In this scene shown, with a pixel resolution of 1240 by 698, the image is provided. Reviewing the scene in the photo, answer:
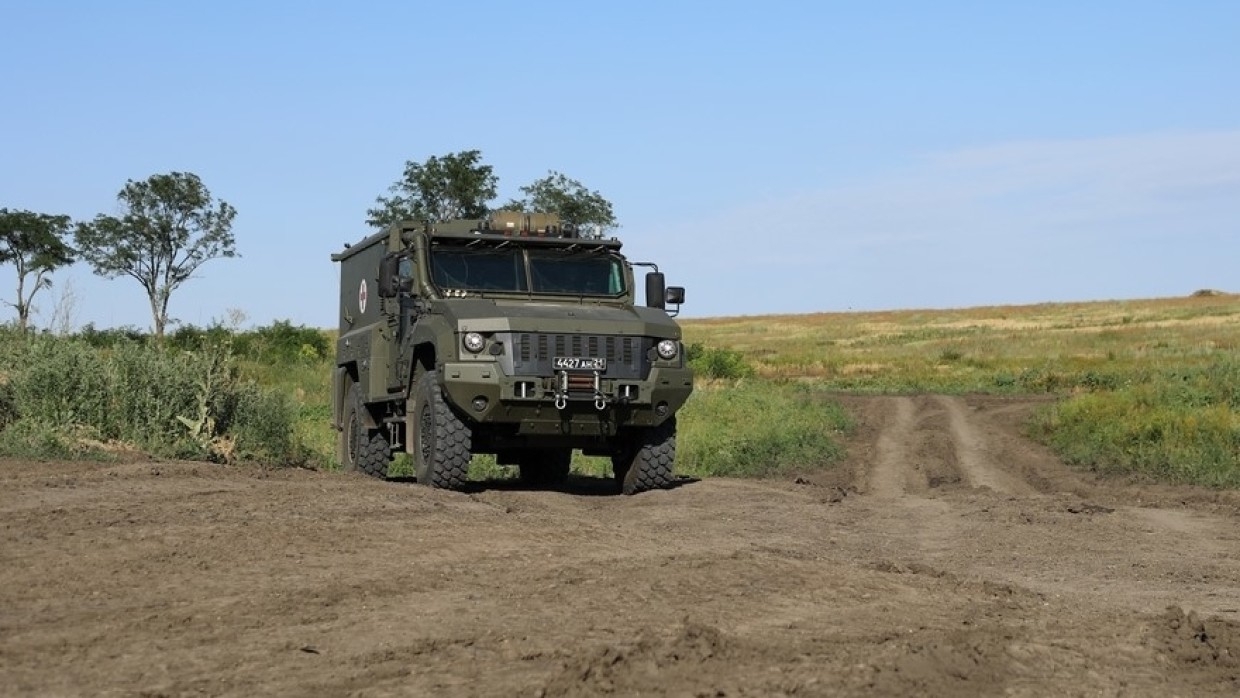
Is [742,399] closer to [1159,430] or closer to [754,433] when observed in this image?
[754,433]

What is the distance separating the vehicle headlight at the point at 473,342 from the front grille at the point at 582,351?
285 millimetres

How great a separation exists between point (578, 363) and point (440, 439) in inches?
54.9

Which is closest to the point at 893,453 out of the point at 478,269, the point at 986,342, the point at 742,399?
the point at 742,399

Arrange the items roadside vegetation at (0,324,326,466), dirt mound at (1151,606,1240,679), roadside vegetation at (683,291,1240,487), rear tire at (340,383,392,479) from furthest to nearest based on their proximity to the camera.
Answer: roadside vegetation at (683,291,1240,487) → rear tire at (340,383,392,479) → roadside vegetation at (0,324,326,466) → dirt mound at (1151,606,1240,679)

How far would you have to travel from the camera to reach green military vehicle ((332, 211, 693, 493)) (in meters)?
13.8

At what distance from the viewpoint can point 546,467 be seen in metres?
16.8

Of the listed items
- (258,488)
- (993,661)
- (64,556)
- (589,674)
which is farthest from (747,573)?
(258,488)

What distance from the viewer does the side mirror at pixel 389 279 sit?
15000 millimetres

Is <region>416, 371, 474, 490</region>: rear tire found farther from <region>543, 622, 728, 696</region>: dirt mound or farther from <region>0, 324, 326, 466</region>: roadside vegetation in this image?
<region>543, 622, 728, 696</region>: dirt mound

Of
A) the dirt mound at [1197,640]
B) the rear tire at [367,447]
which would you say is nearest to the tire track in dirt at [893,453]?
the rear tire at [367,447]

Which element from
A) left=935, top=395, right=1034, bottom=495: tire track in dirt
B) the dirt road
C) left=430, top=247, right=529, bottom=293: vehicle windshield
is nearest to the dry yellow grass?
left=935, top=395, right=1034, bottom=495: tire track in dirt

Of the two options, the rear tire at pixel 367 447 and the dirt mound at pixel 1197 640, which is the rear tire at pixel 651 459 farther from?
the dirt mound at pixel 1197 640

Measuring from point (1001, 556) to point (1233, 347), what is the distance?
4527cm

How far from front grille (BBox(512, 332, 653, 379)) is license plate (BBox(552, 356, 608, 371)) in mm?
30
